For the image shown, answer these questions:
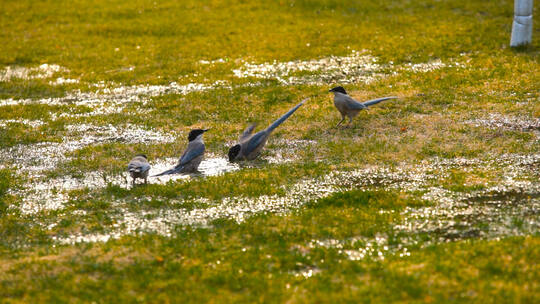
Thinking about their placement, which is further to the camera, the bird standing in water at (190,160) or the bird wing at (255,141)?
the bird wing at (255,141)

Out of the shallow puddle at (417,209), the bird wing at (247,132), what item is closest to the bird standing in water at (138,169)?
the shallow puddle at (417,209)

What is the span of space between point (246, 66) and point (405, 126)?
6.02 m

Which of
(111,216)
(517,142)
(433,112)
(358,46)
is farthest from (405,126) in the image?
(358,46)

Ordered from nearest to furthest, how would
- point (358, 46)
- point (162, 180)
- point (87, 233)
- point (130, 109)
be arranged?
point (87, 233), point (162, 180), point (130, 109), point (358, 46)

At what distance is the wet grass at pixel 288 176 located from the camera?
6312 millimetres

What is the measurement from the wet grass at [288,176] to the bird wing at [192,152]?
406mm

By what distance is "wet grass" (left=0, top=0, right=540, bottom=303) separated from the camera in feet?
20.7

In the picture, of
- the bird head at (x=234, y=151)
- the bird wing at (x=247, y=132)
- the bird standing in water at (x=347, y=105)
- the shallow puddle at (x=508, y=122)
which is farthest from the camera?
the bird standing in water at (x=347, y=105)

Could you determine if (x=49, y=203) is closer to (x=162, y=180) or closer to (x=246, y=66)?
(x=162, y=180)

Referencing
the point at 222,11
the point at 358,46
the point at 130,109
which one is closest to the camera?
the point at 130,109

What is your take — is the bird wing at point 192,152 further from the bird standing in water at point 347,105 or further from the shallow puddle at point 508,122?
the shallow puddle at point 508,122

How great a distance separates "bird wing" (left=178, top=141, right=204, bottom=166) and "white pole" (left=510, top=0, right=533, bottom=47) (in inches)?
383

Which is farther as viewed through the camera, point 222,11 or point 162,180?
point 222,11

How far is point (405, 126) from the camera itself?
11234 mm
